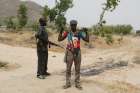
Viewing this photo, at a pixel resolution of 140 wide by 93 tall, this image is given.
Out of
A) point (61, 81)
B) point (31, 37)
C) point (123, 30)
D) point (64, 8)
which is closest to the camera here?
point (61, 81)

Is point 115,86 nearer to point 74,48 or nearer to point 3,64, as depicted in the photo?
point 74,48

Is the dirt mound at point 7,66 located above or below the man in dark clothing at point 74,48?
below

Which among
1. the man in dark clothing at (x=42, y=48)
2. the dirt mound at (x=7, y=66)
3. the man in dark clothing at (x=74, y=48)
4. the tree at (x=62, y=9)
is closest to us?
Answer: the man in dark clothing at (x=74, y=48)

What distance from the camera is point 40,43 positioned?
14891 mm

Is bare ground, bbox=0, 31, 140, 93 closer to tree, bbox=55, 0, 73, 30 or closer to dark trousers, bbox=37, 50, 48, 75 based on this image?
dark trousers, bbox=37, 50, 48, 75

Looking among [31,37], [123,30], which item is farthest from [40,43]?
[123,30]

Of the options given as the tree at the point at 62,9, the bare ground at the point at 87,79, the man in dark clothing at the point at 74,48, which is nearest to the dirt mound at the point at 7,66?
the bare ground at the point at 87,79

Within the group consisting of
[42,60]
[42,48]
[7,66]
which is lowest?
[7,66]

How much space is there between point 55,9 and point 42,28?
1020 inches

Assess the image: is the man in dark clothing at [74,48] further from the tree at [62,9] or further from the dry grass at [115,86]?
the tree at [62,9]

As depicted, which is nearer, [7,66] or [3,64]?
[7,66]

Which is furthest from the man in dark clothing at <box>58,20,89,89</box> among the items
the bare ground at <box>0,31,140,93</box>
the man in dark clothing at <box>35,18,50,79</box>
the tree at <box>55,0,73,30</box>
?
the tree at <box>55,0,73,30</box>

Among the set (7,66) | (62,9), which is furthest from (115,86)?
(62,9)

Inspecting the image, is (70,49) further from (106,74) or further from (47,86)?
(106,74)
